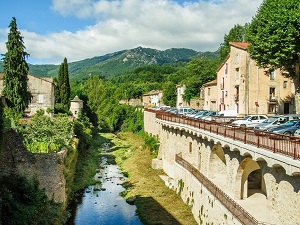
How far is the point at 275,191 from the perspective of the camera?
50.2 feet

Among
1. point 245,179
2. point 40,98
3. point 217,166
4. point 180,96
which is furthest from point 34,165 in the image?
point 180,96

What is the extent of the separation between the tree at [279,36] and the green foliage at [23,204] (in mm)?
20599

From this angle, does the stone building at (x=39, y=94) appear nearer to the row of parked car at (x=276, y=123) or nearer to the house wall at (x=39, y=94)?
the house wall at (x=39, y=94)

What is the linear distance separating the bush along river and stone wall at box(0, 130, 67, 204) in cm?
341

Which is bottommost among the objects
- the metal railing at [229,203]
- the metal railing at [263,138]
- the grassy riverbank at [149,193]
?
the grassy riverbank at [149,193]

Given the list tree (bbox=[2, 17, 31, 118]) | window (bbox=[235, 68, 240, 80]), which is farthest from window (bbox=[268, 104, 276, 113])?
tree (bbox=[2, 17, 31, 118])

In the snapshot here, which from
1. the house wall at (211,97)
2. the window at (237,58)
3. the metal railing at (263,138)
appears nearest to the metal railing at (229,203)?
the metal railing at (263,138)

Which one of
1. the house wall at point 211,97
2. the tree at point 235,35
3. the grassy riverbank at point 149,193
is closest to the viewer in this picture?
the grassy riverbank at point 149,193

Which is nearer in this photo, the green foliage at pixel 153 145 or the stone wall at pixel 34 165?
the stone wall at pixel 34 165

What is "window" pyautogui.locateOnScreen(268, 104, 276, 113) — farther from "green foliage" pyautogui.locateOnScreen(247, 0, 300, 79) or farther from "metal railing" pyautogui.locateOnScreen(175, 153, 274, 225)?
"metal railing" pyautogui.locateOnScreen(175, 153, 274, 225)

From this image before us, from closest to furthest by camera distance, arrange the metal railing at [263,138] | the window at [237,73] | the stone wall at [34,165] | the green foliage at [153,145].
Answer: the metal railing at [263,138] < the stone wall at [34,165] < the window at [237,73] < the green foliage at [153,145]

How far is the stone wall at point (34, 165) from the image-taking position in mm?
20516

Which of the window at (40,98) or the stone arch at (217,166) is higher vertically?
the window at (40,98)

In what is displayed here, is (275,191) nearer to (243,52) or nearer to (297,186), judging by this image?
(297,186)
